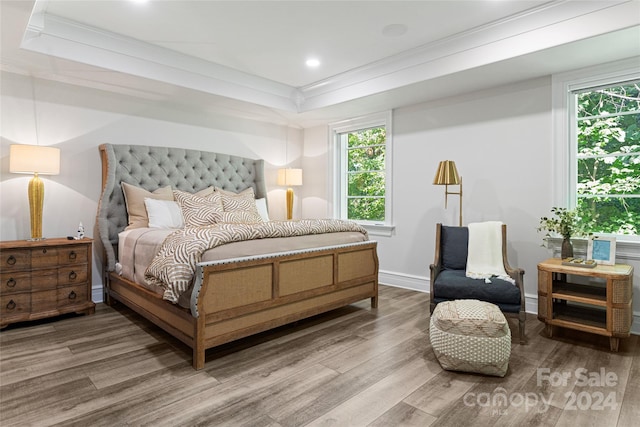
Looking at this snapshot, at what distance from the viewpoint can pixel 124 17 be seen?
3.03 m

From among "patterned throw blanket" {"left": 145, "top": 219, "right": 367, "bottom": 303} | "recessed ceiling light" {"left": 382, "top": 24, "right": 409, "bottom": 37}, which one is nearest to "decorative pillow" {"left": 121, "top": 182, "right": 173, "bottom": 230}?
"patterned throw blanket" {"left": 145, "top": 219, "right": 367, "bottom": 303}

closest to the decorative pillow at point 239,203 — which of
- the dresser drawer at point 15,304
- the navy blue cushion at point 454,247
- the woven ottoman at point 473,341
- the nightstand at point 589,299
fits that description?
the dresser drawer at point 15,304

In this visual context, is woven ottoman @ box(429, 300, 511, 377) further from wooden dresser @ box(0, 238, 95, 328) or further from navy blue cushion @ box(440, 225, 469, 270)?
wooden dresser @ box(0, 238, 95, 328)

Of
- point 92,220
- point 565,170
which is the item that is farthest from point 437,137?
point 92,220

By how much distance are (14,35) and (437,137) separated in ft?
13.5

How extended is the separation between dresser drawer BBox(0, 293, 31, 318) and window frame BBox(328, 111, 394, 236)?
3809mm

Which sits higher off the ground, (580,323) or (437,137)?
(437,137)

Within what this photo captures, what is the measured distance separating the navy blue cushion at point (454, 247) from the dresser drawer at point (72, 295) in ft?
11.4

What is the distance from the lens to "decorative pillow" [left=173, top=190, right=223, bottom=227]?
3.85 meters

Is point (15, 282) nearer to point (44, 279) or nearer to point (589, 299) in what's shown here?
point (44, 279)

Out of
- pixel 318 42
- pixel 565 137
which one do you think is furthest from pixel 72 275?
pixel 565 137

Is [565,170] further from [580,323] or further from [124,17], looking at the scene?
[124,17]

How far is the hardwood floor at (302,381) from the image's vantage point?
1.83 meters

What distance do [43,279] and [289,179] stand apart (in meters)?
3.22
